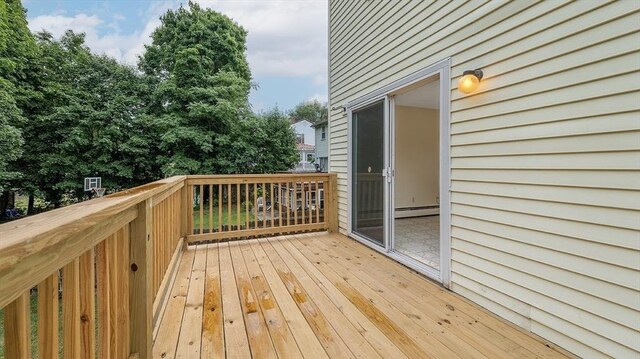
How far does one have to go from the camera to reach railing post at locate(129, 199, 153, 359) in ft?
5.02

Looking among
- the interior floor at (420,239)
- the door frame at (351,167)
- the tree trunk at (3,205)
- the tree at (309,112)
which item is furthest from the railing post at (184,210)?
the tree at (309,112)

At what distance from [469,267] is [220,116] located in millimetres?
9971

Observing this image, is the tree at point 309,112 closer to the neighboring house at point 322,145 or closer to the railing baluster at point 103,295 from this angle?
the neighboring house at point 322,145

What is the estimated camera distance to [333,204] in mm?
4684

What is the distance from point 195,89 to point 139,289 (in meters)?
10.3

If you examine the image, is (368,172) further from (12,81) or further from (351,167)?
(12,81)

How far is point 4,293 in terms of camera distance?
0.56m

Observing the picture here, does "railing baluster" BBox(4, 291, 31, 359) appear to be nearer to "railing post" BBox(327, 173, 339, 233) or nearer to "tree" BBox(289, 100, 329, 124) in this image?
"railing post" BBox(327, 173, 339, 233)

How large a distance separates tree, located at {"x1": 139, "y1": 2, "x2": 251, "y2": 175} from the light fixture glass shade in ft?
31.0

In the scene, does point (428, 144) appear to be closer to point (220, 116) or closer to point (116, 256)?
point (116, 256)

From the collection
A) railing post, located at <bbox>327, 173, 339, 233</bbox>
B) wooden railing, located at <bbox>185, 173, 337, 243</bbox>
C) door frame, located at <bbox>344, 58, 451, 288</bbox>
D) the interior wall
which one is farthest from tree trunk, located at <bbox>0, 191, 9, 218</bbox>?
door frame, located at <bbox>344, 58, 451, 288</bbox>

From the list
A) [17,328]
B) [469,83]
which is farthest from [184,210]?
[469,83]

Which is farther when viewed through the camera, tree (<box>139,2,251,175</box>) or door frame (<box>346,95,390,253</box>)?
tree (<box>139,2,251,175</box>)

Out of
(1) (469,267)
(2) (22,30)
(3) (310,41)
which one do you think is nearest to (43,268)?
(1) (469,267)
